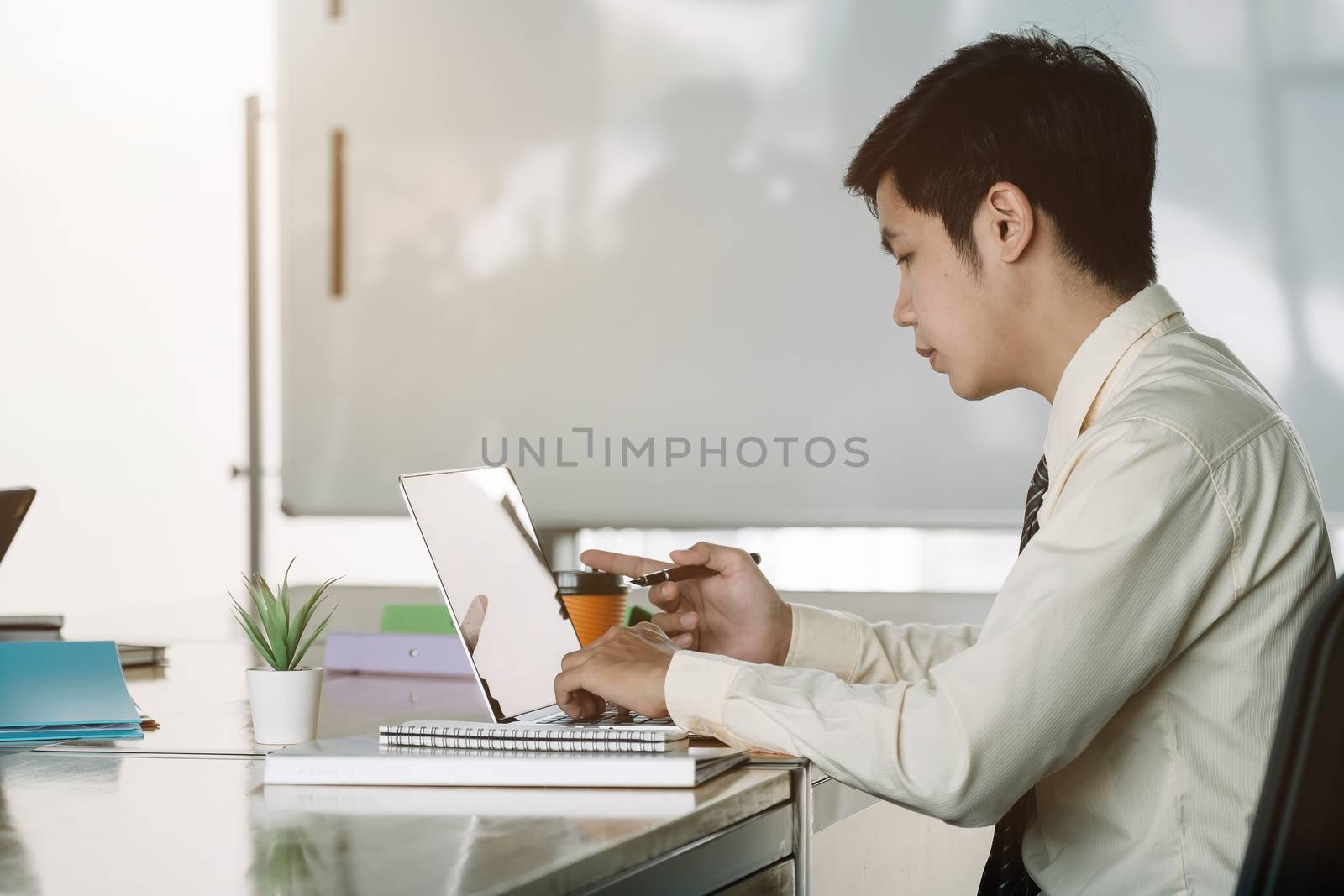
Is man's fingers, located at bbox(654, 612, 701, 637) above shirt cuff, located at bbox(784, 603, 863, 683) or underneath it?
above

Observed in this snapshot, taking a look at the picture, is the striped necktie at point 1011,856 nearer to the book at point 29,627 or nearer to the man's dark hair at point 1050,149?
the man's dark hair at point 1050,149

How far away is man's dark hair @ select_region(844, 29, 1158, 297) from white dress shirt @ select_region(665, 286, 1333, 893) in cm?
17

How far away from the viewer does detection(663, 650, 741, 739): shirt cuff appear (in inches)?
43.9

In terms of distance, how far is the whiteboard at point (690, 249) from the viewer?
8.43ft

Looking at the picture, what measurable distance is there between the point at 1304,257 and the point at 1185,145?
0.30 m

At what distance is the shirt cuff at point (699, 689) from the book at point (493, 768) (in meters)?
0.06

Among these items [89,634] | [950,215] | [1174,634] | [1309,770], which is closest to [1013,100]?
[950,215]

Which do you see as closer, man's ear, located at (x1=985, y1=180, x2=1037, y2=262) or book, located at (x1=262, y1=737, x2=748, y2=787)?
book, located at (x1=262, y1=737, x2=748, y2=787)

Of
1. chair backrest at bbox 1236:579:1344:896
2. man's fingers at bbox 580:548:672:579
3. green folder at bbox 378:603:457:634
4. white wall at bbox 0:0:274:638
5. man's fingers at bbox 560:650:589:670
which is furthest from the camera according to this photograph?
white wall at bbox 0:0:274:638

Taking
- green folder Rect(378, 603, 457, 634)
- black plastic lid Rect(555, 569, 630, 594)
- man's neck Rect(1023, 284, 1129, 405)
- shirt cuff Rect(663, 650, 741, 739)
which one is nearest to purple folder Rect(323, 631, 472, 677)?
green folder Rect(378, 603, 457, 634)

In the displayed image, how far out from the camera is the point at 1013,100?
1.25 meters

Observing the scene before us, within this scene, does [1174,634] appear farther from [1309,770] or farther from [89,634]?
[89,634]

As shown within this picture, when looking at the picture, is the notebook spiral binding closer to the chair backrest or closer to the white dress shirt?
the white dress shirt

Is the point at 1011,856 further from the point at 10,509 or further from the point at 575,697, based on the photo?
the point at 10,509
